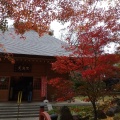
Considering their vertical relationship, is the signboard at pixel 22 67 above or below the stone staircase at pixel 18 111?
above

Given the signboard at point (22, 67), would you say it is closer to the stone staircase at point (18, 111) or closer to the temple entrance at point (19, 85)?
the temple entrance at point (19, 85)

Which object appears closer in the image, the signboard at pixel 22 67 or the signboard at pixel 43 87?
the signboard at pixel 43 87

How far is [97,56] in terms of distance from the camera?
9.95 m

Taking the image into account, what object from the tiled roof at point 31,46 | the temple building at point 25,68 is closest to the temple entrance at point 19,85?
the temple building at point 25,68

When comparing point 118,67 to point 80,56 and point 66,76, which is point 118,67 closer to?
point 80,56

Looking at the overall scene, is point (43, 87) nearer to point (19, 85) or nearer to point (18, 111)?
point (19, 85)

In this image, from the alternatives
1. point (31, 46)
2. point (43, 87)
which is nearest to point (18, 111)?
point (43, 87)

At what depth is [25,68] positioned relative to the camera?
58.1 ft

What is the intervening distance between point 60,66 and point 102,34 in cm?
261

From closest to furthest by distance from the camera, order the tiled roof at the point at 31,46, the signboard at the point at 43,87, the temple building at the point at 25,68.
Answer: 1. the signboard at the point at 43,87
2. the temple building at the point at 25,68
3. the tiled roof at the point at 31,46

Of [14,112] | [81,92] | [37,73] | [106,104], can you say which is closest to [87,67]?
[81,92]

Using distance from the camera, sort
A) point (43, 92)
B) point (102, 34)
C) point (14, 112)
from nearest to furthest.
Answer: point (102, 34)
point (14, 112)
point (43, 92)

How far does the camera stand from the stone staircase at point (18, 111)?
43.2 ft

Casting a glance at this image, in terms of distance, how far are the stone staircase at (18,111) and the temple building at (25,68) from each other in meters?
2.16
